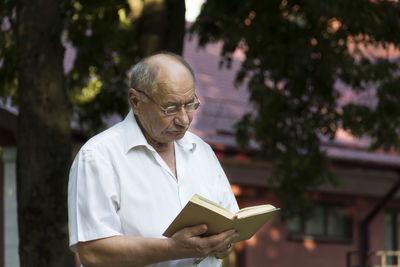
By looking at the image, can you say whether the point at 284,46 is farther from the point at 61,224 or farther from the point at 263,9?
the point at 61,224

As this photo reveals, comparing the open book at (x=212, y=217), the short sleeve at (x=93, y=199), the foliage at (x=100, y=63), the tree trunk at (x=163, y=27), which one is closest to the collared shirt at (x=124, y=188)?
the short sleeve at (x=93, y=199)

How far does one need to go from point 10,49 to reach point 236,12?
2851 millimetres

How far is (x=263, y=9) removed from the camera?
977cm

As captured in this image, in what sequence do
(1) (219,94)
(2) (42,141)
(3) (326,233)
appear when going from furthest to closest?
1. (3) (326,233)
2. (1) (219,94)
3. (2) (42,141)

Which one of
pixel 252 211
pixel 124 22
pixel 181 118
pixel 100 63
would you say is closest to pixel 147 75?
pixel 181 118

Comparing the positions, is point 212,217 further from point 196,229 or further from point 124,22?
point 124,22

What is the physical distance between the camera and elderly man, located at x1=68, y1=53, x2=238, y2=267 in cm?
294

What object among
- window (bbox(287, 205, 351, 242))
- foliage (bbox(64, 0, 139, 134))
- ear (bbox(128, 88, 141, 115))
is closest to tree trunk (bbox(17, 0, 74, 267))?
foliage (bbox(64, 0, 139, 134))

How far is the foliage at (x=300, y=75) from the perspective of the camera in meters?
9.73

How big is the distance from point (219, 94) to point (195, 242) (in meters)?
11.8

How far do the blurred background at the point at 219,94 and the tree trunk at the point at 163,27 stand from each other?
0.01 m

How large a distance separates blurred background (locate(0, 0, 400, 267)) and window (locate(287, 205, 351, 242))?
31.9 inches

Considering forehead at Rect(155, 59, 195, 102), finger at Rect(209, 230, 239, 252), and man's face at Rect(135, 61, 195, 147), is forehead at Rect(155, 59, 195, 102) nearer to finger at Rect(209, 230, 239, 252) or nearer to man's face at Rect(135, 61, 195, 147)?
man's face at Rect(135, 61, 195, 147)

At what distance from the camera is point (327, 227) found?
15.9 m
